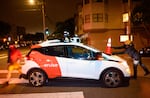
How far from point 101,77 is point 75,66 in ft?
3.24

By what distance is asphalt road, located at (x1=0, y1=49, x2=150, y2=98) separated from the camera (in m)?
10.7

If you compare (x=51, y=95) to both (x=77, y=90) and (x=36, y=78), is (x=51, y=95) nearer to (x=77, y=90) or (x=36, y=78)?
(x=77, y=90)

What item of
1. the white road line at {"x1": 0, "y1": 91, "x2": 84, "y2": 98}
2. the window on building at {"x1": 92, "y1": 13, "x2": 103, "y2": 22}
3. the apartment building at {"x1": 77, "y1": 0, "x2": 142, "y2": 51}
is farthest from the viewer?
the window on building at {"x1": 92, "y1": 13, "x2": 103, "y2": 22}

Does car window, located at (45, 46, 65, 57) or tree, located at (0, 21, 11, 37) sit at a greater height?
tree, located at (0, 21, 11, 37)

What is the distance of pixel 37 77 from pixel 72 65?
4.50 ft

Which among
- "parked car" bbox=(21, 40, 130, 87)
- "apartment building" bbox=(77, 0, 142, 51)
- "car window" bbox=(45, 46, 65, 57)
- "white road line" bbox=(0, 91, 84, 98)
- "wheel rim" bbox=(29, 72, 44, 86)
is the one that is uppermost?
"apartment building" bbox=(77, 0, 142, 51)

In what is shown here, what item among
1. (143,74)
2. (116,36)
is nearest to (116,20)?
(116,36)

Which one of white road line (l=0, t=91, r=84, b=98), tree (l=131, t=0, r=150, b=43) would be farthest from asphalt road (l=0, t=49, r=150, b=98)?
tree (l=131, t=0, r=150, b=43)

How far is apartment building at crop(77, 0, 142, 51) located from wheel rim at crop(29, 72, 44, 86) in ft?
121

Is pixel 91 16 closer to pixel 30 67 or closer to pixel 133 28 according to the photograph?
pixel 133 28

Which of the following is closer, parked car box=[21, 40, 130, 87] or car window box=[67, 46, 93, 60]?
parked car box=[21, 40, 130, 87]

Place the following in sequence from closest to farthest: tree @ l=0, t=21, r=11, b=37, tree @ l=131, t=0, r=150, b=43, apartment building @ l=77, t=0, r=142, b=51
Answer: tree @ l=131, t=0, r=150, b=43 → apartment building @ l=77, t=0, r=142, b=51 → tree @ l=0, t=21, r=11, b=37

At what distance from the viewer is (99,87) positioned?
12.2 meters

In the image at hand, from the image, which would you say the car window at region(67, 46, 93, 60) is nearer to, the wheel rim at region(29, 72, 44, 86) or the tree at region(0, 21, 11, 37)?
the wheel rim at region(29, 72, 44, 86)
